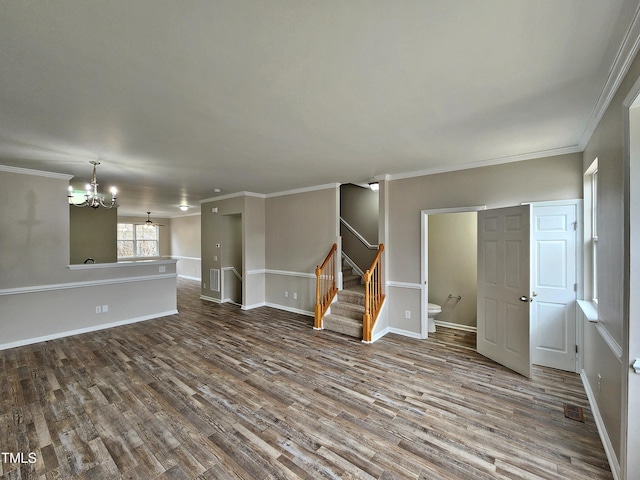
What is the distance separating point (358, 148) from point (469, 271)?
3100 mm

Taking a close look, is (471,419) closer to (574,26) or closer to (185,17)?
(574,26)

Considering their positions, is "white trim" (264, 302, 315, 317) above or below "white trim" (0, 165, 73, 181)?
below

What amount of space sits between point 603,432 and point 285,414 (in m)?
2.55

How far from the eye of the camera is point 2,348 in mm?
3811

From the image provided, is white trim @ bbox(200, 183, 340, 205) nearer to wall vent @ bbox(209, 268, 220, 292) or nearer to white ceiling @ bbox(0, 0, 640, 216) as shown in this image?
wall vent @ bbox(209, 268, 220, 292)

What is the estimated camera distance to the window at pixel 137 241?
10828 millimetres

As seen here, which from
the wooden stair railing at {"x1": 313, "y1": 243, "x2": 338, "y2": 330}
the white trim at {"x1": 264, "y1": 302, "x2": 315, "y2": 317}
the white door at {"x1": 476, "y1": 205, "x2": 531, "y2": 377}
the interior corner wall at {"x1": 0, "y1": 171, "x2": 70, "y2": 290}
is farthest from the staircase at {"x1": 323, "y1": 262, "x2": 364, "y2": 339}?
the interior corner wall at {"x1": 0, "y1": 171, "x2": 70, "y2": 290}

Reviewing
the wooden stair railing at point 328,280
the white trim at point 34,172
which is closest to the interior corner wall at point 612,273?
the wooden stair railing at point 328,280

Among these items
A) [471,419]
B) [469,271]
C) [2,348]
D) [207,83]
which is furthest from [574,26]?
[2,348]

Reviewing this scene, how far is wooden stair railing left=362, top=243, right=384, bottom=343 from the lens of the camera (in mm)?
4105

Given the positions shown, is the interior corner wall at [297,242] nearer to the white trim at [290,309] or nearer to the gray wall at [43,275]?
the white trim at [290,309]

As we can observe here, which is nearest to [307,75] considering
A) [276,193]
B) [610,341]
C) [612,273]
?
[612,273]

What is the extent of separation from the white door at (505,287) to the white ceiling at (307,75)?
90 centimetres

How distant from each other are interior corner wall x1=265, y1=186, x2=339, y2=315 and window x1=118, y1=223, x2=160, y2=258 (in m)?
8.01
